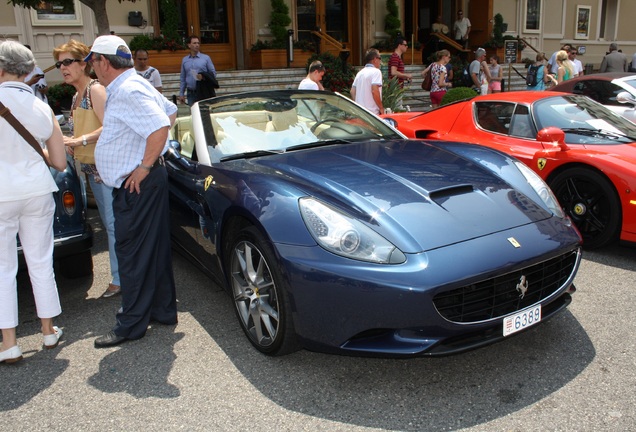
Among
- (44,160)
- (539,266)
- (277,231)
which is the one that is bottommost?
(539,266)

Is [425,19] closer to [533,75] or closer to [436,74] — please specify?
[533,75]

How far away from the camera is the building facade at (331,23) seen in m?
12.8

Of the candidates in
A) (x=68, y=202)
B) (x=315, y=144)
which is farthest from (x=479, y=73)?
(x=68, y=202)

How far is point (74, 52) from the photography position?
12.9ft

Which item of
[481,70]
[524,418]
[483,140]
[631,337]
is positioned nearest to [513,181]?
[631,337]

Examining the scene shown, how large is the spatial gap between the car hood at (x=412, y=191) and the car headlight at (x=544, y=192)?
8 centimetres

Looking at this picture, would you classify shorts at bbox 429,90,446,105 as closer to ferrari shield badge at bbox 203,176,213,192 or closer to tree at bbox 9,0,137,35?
tree at bbox 9,0,137,35

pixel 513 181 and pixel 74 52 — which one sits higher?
pixel 74 52

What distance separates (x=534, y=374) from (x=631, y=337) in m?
0.76

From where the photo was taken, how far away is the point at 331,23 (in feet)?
57.3

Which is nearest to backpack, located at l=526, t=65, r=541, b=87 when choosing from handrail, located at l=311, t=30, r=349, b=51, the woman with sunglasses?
handrail, located at l=311, t=30, r=349, b=51

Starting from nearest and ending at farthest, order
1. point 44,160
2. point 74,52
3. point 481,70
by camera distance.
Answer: point 44,160
point 74,52
point 481,70

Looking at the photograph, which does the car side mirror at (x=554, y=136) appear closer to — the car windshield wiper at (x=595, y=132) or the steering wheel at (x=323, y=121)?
the car windshield wiper at (x=595, y=132)

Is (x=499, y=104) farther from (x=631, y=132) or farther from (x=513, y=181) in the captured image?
(x=513, y=181)
